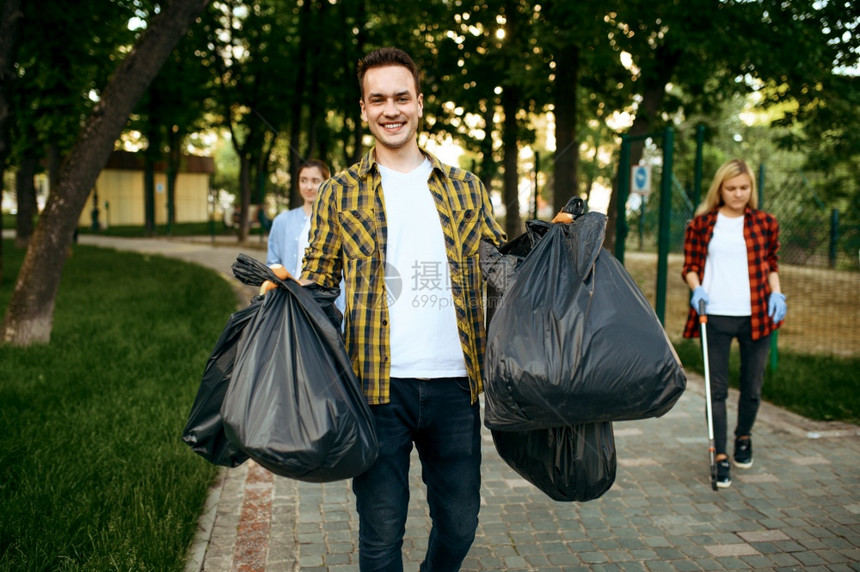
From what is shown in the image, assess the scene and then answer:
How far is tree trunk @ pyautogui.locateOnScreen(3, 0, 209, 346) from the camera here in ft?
24.2

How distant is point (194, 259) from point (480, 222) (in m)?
17.5

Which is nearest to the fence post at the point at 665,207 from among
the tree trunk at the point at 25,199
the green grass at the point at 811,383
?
the green grass at the point at 811,383

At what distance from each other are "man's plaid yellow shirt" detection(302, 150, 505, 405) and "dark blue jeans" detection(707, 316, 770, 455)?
8.01 ft

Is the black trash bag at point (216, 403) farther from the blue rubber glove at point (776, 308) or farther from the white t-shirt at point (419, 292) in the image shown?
the blue rubber glove at point (776, 308)

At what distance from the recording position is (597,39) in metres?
10.8

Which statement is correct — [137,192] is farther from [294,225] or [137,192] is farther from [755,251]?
[755,251]

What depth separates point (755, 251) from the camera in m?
4.39

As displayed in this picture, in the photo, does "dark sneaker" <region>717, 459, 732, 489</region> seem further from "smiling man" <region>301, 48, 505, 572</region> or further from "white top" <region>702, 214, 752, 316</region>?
"smiling man" <region>301, 48, 505, 572</region>

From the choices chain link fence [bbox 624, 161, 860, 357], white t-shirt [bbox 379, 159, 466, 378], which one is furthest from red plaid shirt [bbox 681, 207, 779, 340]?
chain link fence [bbox 624, 161, 860, 357]

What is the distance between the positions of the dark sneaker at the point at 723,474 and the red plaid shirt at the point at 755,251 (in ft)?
2.46

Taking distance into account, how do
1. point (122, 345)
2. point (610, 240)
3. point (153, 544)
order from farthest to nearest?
point (610, 240), point (122, 345), point (153, 544)

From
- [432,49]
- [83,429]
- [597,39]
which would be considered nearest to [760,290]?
[83,429]

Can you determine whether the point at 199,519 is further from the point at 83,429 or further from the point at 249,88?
the point at 249,88

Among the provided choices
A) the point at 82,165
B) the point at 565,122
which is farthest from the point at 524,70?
the point at 82,165
